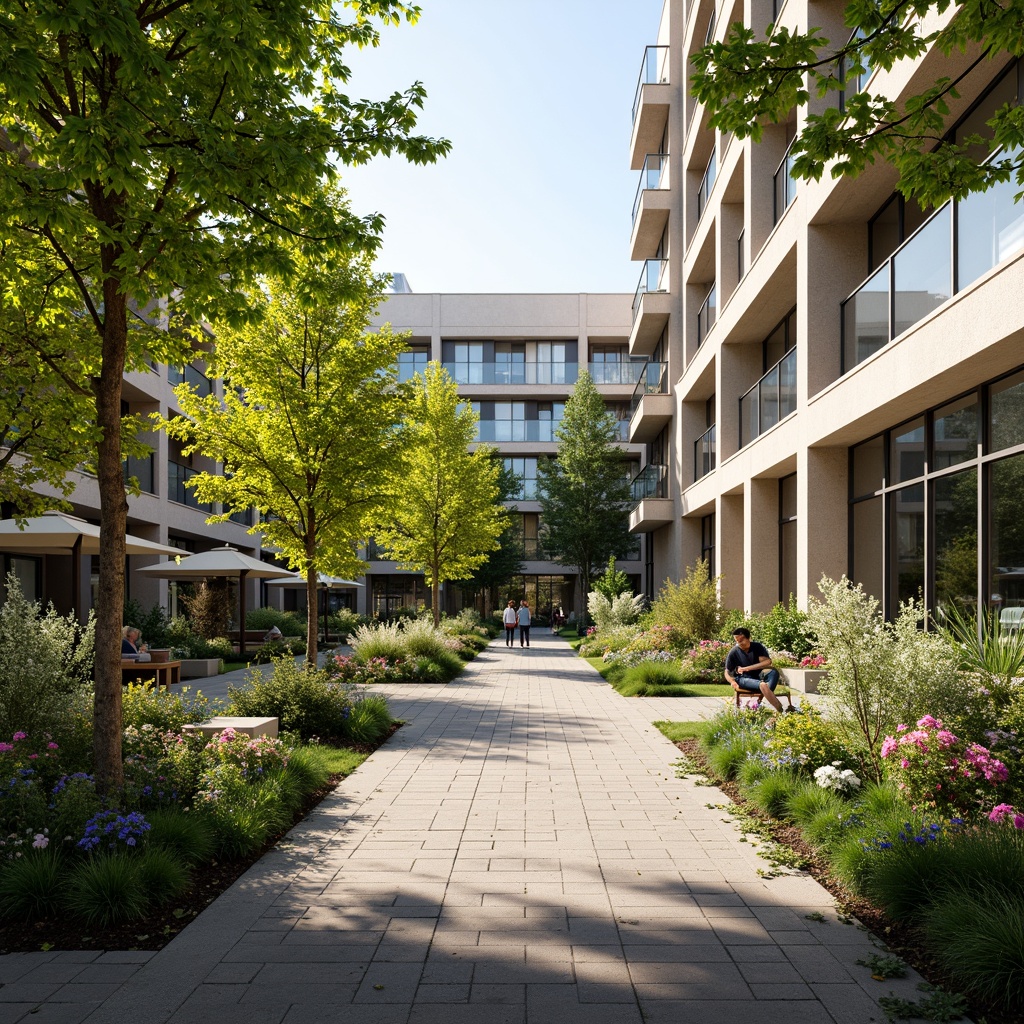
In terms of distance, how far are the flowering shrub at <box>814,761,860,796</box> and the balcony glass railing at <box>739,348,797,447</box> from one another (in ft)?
33.3

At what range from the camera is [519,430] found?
49062 millimetres

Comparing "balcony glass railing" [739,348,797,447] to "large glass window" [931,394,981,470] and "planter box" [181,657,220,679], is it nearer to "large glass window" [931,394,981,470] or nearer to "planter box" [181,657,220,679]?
"large glass window" [931,394,981,470]

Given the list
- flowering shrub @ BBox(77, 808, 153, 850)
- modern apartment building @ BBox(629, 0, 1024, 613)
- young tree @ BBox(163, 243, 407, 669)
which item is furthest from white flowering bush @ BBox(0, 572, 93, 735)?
modern apartment building @ BBox(629, 0, 1024, 613)

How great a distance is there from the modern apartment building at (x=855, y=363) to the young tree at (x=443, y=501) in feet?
22.2

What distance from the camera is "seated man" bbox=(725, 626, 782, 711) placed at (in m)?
10.7

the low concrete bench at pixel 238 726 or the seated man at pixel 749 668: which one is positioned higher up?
the seated man at pixel 749 668

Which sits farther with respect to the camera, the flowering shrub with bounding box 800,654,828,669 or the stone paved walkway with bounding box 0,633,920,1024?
the flowering shrub with bounding box 800,654,828,669

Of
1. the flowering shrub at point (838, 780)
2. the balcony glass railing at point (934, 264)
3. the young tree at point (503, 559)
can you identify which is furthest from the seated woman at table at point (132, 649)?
the young tree at point (503, 559)

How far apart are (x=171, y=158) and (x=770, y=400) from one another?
1460cm

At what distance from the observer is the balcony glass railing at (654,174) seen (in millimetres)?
30094

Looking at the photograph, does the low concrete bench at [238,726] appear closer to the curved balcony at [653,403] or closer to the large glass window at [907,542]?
the large glass window at [907,542]

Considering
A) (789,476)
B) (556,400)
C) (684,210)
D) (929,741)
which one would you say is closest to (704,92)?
(929,741)

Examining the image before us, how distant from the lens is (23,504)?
10.8 metres

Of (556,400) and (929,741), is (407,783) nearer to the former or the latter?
(929,741)
